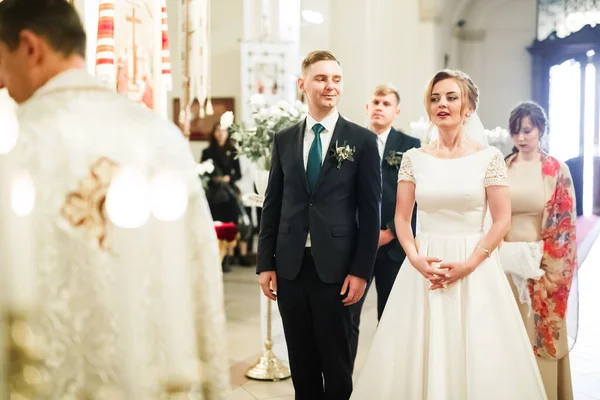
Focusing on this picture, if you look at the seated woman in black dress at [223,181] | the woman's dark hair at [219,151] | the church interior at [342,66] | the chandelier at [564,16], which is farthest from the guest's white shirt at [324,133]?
the chandelier at [564,16]

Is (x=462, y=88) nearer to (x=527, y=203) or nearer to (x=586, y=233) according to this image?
(x=527, y=203)

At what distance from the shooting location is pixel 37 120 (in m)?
1.57

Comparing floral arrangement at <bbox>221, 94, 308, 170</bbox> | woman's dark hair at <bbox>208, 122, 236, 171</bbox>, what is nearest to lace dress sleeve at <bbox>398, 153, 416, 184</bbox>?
floral arrangement at <bbox>221, 94, 308, 170</bbox>

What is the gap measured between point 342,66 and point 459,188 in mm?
7135

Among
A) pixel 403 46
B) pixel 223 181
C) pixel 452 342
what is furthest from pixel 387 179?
pixel 403 46

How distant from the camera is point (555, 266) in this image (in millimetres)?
3857

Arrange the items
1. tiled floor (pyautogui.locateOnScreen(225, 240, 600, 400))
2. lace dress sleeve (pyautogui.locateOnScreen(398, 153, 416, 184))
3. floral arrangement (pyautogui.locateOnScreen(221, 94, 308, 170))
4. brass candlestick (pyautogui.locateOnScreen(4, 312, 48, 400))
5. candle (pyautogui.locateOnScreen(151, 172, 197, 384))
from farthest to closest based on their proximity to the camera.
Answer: floral arrangement (pyautogui.locateOnScreen(221, 94, 308, 170)) → tiled floor (pyautogui.locateOnScreen(225, 240, 600, 400)) → lace dress sleeve (pyautogui.locateOnScreen(398, 153, 416, 184)) → candle (pyautogui.locateOnScreen(151, 172, 197, 384)) → brass candlestick (pyautogui.locateOnScreen(4, 312, 48, 400))

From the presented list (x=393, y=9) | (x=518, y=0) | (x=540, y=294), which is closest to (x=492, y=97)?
(x=518, y=0)

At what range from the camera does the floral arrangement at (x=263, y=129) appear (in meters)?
4.86

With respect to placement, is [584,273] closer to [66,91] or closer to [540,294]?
[540,294]

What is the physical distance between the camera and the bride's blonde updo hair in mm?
3211

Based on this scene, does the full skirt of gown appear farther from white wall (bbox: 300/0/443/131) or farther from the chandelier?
the chandelier

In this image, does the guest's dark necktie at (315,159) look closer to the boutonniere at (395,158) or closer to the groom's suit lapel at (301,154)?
the groom's suit lapel at (301,154)

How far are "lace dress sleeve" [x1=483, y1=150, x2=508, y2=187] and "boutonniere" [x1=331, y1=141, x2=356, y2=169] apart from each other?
23.2 inches
